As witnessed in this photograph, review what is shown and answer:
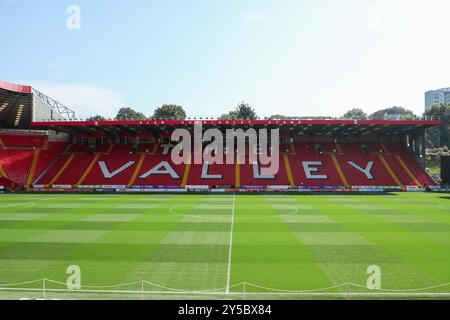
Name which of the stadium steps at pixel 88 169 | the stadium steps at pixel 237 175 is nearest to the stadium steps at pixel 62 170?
the stadium steps at pixel 88 169

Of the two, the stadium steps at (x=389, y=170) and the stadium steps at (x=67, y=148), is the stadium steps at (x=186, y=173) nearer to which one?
the stadium steps at (x=67, y=148)

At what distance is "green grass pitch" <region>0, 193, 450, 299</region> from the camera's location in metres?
12.3

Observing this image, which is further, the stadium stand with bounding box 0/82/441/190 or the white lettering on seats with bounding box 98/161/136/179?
the white lettering on seats with bounding box 98/161/136/179

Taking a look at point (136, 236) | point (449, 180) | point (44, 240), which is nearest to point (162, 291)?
point (136, 236)

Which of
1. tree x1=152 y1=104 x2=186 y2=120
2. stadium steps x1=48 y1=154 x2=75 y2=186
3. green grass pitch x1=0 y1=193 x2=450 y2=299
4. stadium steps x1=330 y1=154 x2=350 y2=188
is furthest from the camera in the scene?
tree x1=152 y1=104 x2=186 y2=120

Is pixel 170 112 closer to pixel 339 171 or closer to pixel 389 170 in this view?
pixel 339 171

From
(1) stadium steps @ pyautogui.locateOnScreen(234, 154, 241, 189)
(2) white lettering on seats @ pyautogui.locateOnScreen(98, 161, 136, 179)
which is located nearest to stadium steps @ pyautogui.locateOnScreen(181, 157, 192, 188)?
(1) stadium steps @ pyautogui.locateOnScreen(234, 154, 241, 189)

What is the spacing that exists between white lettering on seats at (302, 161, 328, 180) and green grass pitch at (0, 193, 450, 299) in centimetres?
1753

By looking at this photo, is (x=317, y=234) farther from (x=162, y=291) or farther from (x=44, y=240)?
(x=44, y=240)

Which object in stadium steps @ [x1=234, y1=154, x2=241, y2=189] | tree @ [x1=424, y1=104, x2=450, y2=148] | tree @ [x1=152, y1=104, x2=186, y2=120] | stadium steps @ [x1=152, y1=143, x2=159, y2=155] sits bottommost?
stadium steps @ [x1=234, y1=154, x2=241, y2=189]

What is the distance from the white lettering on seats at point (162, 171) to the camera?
48.4 metres

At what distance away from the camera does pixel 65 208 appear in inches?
1190

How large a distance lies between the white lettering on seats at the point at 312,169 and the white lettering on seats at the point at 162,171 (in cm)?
1721

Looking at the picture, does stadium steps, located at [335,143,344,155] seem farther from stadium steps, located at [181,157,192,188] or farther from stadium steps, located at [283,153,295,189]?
stadium steps, located at [181,157,192,188]
